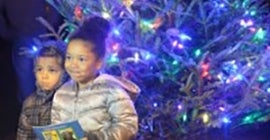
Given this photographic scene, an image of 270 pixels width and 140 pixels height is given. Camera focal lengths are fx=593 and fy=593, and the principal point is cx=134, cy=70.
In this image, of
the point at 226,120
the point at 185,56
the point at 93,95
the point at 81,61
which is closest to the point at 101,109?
the point at 93,95

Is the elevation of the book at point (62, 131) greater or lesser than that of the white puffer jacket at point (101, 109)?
lesser

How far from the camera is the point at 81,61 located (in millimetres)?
1806

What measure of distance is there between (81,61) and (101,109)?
159 millimetres

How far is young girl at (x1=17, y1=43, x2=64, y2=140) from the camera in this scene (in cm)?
195

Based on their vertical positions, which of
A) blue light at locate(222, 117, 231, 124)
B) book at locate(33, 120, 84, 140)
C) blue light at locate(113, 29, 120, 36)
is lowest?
book at locate(33, 120, 84, 140)

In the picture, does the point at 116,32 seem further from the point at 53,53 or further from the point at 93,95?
the point at 93,95

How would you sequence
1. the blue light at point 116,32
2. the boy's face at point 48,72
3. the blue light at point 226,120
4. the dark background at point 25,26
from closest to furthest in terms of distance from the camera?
the boy's face at point 48,72, the blue light at point 116,32, the blue light at point 226,120, the dark background at point 25,26

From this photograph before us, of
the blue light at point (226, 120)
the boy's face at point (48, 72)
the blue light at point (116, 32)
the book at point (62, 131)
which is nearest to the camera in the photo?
the book at point (62, 131)

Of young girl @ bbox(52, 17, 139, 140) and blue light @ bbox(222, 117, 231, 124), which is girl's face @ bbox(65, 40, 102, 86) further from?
blue light @ bbox(222, 117, 231, 124)

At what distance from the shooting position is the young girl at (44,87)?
1.95 m

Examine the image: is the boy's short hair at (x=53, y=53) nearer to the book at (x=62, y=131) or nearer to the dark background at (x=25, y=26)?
the book at (x=62, y=131)

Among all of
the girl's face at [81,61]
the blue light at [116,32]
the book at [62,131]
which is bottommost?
the book at [62,131]

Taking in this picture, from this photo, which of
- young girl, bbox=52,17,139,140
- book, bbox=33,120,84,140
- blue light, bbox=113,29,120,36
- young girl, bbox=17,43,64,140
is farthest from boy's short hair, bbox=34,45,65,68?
blue light, bbox=113,29,120,36

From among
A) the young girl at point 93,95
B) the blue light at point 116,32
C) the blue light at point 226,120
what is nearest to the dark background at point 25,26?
the blue light at point 226,120
